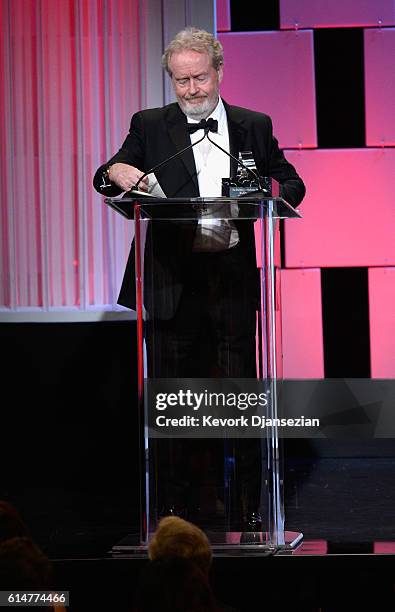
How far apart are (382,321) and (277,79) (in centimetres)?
121

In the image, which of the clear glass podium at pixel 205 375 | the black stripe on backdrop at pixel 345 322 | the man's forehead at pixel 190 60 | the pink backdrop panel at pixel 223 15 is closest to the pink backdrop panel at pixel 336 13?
the pink backdrop panel at pixel 223 15

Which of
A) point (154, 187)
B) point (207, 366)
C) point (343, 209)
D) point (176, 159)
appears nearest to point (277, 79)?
point (343, 209)

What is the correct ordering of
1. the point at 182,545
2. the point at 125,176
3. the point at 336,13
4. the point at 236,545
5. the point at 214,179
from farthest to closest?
the point at 336,13
the point at 214,179
the point at 125,176
the point at 236,545
the point at 182,545

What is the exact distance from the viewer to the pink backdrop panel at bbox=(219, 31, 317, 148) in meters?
4.71

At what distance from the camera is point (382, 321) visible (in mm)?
4723

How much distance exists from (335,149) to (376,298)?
712 mm

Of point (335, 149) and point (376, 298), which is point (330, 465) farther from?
point (335, 149)

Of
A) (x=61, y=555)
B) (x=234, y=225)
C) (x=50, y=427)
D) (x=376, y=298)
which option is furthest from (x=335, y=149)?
(x=61, y=555)

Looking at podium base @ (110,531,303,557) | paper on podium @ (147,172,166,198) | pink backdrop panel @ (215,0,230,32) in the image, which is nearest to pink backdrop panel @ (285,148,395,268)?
pink backdrop panel @ (215,0,230,32)

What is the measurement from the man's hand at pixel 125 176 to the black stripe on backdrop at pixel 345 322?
2.13 meters

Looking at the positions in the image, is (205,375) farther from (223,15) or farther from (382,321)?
(223,15)

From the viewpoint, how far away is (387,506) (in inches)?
131

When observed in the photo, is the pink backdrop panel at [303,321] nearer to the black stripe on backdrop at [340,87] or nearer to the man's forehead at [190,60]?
the black stripe on backdrop at [340,87]

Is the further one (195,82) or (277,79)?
(277,79)
